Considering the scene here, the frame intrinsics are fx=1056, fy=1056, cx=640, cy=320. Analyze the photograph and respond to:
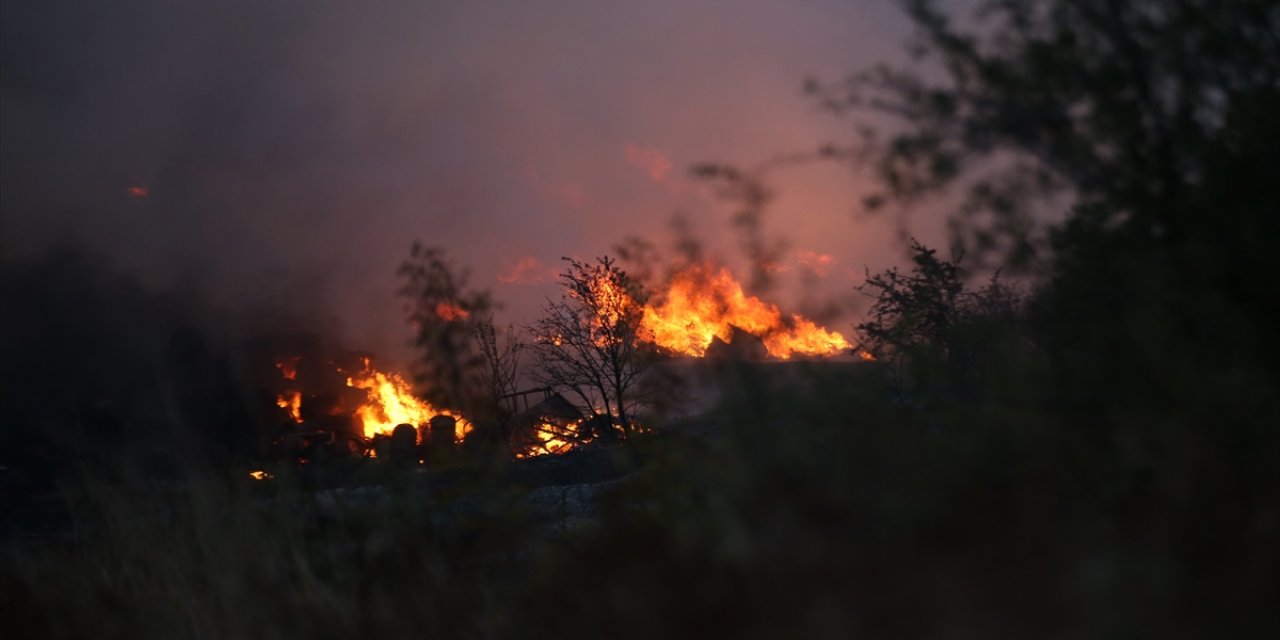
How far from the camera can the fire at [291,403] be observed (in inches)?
1651

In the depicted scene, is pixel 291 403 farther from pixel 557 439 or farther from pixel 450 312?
pixel 557 439

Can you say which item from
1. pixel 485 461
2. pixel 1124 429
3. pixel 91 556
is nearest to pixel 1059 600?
pixel 1124 429

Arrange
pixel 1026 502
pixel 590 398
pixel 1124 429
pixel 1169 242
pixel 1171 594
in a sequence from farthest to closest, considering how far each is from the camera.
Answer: pixel 590 398 → pixel 1169 242 → pixel 1124 429 → pixel 1026 502 → pixel 1171 594

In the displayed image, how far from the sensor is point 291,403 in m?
43.4

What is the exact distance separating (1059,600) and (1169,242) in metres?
3.57

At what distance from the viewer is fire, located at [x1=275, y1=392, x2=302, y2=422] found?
138ft

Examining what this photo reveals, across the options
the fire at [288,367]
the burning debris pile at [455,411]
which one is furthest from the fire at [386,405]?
the fire at [288,367]

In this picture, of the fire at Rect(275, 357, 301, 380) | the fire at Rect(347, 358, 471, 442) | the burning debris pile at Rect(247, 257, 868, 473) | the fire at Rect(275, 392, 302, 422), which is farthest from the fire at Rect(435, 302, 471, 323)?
the fire at Rect(275, 357, 301, 380)

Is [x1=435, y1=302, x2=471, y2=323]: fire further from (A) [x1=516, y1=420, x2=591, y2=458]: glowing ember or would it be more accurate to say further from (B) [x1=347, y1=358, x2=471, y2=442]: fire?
(B) [x1=347, y1=358, x2=471, y2=442]: fire

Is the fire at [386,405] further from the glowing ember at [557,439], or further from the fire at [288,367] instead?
the glowing ember at [557,439]

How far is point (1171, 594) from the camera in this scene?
286 cm

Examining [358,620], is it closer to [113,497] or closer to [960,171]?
[113,497]

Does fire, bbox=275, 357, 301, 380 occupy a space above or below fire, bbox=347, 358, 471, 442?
above

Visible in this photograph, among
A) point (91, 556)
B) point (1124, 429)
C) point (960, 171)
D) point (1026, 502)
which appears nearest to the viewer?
point (1026, 502)
